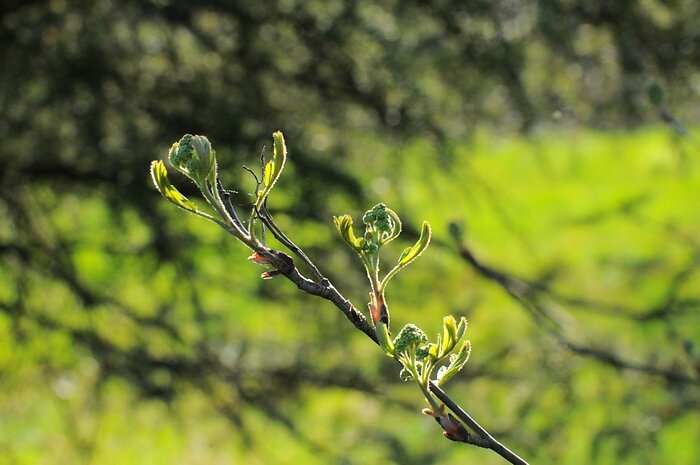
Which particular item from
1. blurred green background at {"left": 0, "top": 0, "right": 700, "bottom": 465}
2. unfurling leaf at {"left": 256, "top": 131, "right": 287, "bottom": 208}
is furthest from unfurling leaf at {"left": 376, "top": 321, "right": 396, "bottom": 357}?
blurred green background at {"left": 0, "top": 0, "right": 700, "bottom": 465}

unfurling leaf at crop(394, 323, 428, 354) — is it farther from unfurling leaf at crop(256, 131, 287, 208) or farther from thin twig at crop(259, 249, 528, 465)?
unfurling leaf at crop(256, 131, 287, 208)

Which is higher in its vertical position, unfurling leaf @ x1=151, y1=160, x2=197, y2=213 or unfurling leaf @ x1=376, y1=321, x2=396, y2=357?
unfurling leaf @ x1=376, y1=321, x2=396, y2=357

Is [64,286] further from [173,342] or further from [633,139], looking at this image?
[633,139]

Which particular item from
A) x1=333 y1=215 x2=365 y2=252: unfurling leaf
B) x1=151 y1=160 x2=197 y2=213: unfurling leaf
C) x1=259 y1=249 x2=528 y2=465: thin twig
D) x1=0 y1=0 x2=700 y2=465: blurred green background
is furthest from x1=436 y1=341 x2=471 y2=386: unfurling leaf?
x1=0 y1=0 x2=700 y2=465: blurred green background

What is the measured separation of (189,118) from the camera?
2822 millimetres

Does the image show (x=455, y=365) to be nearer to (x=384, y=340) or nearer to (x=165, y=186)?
(x=384, y=340)

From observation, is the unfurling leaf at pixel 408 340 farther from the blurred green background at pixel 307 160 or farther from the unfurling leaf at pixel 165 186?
the blurred green background at pixel 307 160

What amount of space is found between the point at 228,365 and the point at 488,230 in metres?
4.05

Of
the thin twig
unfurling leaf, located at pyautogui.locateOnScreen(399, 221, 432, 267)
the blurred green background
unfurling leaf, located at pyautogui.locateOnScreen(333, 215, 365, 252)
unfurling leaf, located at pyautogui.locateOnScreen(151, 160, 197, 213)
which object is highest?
the blurred green background

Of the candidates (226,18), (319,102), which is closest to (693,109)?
(319,102)

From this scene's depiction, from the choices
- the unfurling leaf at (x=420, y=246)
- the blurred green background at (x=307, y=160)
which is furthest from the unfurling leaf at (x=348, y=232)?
the blurred green background at (x=307, y=160)

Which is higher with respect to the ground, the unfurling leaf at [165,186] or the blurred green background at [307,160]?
the blurred green background at [307,160]

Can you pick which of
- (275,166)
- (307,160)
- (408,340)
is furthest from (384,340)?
(307,160)

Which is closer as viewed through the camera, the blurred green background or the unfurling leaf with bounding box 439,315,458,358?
the unfurling leaf with bounding box 439,315,458,358
